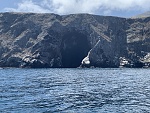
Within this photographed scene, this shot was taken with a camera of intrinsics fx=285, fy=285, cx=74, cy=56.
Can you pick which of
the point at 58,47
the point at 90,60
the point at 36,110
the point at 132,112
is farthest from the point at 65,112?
the point at 58,47

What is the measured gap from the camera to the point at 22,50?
193875mm

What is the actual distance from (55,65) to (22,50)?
27021mm

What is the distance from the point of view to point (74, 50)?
194 meters

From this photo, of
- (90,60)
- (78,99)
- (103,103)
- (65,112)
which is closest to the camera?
(65,112)

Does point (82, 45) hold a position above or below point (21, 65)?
above

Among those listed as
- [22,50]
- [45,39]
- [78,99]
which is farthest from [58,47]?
[78,99]

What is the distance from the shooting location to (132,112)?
32375 millimetres

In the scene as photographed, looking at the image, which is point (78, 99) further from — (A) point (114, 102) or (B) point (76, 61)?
(B) point (76, 61)

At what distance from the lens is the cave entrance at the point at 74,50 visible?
7451 inches

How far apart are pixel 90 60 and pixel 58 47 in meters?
26.9

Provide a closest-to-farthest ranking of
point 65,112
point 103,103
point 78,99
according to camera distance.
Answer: point 65,112 → point 103,103 → point 78,99

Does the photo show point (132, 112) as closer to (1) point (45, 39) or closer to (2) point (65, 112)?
(2) point (65, 112)

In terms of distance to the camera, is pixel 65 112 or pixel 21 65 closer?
pixel 65 112

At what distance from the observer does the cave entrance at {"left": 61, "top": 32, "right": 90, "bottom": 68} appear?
18925cm
